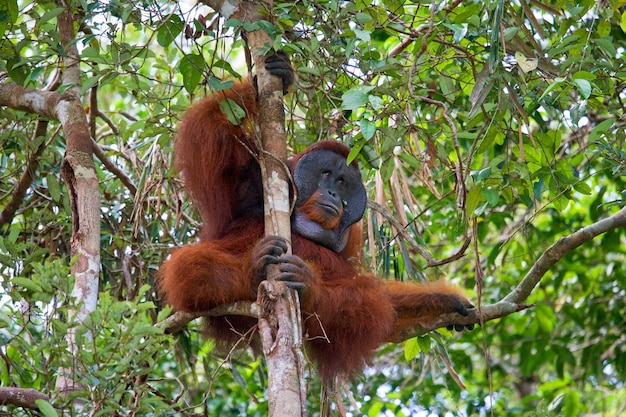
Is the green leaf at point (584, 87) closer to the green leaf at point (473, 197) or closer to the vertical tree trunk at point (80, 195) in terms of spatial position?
the green leaf at point (473, 197)

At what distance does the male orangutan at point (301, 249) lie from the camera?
3.80 metres

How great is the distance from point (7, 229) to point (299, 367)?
2544mm

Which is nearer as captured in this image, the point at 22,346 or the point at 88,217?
the point at 22,346

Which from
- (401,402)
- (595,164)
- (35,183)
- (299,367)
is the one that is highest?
(595,164)

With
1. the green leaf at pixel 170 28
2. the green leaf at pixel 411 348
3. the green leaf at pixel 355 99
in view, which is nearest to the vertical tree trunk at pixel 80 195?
the green leaf at pixel 170 28

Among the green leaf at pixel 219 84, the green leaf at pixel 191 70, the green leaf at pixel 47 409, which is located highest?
the green leaf at pixel 191 70

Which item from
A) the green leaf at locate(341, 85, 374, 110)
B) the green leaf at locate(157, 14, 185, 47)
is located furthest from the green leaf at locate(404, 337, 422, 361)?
the green leaf at locate(157, 14, 185, 47)

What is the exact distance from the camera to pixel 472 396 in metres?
6.71

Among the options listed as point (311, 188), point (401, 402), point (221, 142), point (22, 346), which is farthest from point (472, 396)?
point (22, 346)

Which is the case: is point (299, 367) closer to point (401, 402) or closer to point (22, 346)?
point (22, 346)

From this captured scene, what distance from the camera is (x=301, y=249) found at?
421 centimetres

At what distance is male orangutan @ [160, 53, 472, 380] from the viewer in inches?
150

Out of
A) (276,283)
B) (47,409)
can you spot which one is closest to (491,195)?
(276,283)

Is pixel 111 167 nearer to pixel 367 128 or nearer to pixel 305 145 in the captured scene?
pixel 305 145
